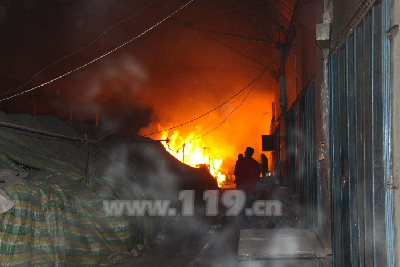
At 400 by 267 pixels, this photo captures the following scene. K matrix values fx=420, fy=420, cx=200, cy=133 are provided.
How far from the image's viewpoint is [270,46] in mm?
21922

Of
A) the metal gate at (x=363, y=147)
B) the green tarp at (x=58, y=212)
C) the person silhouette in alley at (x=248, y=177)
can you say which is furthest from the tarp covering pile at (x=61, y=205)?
the metal gate at (x=363, y=147)

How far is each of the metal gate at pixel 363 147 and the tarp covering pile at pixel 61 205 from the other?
4265 mm

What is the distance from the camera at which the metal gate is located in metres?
3.12

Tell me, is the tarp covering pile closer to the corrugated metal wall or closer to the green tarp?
the green tarp

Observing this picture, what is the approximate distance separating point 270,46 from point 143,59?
852 centimetres

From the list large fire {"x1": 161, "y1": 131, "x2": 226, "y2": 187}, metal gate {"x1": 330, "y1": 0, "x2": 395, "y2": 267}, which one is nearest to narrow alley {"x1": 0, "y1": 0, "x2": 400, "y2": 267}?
metal gate {"x1": 330, "y1": 0, "x2": 395, "y2": 267}

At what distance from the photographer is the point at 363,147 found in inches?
152

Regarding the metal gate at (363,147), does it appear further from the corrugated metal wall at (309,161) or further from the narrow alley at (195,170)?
the corrugated metal wall at (309,161)

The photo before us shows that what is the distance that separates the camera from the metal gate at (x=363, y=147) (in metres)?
3.12

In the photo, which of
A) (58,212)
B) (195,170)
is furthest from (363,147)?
(195,170)

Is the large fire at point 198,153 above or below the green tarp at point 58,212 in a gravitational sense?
above

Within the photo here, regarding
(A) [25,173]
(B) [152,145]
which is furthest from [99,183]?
(B) [152,145]

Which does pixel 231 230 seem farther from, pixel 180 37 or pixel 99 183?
pixel 180 37

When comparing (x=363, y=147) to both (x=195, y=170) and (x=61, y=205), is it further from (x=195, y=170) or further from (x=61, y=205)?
(x=195, y=170)
